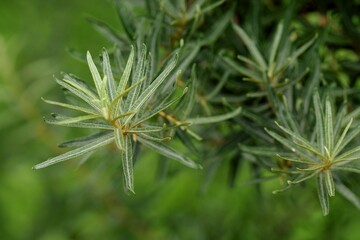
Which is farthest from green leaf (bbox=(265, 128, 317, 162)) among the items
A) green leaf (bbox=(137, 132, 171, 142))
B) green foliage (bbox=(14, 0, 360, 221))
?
green leaf (bbox=(137, 132, 171, 142))

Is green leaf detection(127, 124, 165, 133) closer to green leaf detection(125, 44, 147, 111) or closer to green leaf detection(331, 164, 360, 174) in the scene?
green leaf detection(125, 44, 147, 111)

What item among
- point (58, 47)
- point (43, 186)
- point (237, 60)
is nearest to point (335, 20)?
point (237, 60)

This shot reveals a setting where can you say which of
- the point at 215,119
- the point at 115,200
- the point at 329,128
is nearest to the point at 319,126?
the point at 329,128

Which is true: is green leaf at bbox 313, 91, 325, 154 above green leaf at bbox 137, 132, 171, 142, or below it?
below

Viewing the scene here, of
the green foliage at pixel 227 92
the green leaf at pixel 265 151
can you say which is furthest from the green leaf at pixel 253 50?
the green leaf at pixel 265 151

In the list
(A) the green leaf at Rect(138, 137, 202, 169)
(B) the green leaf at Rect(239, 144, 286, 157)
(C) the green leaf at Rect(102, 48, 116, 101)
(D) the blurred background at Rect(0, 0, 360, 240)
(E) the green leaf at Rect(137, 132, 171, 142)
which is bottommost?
(D) the blurred background at Rect(0, 0, 360, 240)

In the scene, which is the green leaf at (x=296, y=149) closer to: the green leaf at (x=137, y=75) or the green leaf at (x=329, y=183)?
the green leaf at (x=329, y=183)
